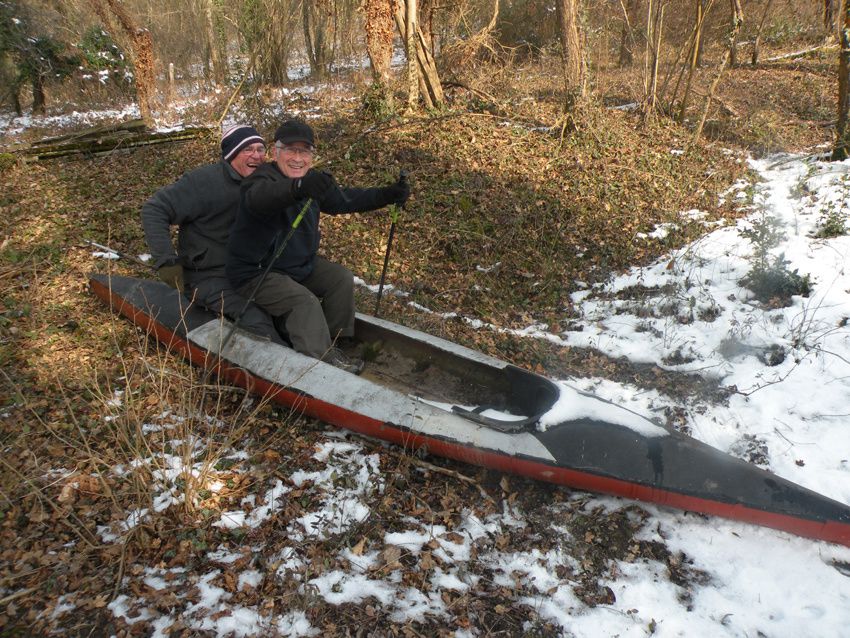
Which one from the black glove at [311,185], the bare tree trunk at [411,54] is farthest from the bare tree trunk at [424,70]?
the black glove at [311,185]

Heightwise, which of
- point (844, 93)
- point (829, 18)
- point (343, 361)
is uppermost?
point (829, 18)

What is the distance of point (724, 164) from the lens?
8.88m

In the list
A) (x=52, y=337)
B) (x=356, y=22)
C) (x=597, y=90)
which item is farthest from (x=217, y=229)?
(x=356, y=22)

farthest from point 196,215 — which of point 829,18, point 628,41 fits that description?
point 829,18

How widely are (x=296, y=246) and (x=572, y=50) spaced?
7.26 metres

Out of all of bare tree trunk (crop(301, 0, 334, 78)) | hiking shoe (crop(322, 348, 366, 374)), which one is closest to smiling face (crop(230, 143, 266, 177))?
hiking shoe (crop(322, 348, 366, 374))

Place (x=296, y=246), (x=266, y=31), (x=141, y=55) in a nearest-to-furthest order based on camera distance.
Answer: (x=296, y=246)
(x=141, y=55)
(x=266, y=31)

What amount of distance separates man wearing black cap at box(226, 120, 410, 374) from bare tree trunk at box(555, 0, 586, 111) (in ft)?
20.3

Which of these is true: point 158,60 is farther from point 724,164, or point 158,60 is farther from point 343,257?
point 724,164

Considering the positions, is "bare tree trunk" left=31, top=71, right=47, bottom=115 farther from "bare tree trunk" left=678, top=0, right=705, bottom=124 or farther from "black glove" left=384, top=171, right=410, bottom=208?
"bare tree trunk" left=678, top=0, right=705, bottom=124

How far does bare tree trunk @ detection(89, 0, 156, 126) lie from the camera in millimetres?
11298

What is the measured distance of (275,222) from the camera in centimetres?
410

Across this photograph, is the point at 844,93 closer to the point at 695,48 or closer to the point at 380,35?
the point at 695,48

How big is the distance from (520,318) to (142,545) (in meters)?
4.18
